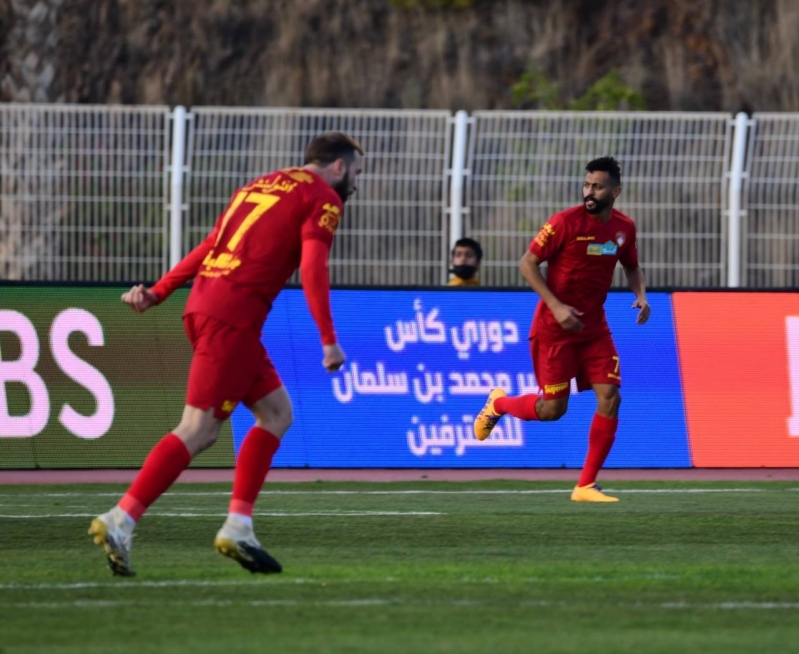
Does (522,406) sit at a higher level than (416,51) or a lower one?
lower

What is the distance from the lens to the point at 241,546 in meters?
7.57

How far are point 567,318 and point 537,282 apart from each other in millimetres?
331

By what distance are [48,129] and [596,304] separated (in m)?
9.04

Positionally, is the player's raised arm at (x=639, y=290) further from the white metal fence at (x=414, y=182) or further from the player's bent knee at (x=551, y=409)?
the white metal fence at (x=414, y=182)

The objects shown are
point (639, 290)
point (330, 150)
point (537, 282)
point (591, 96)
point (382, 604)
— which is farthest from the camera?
point (591, 96)

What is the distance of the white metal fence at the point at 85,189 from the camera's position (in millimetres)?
18531

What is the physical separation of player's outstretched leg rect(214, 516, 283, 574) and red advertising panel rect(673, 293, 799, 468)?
22.5ft

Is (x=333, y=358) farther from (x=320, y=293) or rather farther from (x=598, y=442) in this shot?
(x=598, y=442)

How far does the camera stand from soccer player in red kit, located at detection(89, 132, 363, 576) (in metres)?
7.57

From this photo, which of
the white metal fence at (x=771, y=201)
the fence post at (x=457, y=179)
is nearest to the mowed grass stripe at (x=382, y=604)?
the fence post at (x=457, y=179)

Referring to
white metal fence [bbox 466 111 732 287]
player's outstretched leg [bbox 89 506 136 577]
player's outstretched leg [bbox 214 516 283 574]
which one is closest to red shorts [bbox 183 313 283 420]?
player's outstretched leg [bbox 214 516 283 574]

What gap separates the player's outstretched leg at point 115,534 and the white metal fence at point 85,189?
11.3m

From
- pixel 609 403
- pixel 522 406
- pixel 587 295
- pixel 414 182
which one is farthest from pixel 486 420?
pixel 414 182

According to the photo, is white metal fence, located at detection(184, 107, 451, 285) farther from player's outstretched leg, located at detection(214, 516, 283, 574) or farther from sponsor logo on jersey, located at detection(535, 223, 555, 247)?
player's outstretched leg, located at detection(214, 516, 283, 574)
